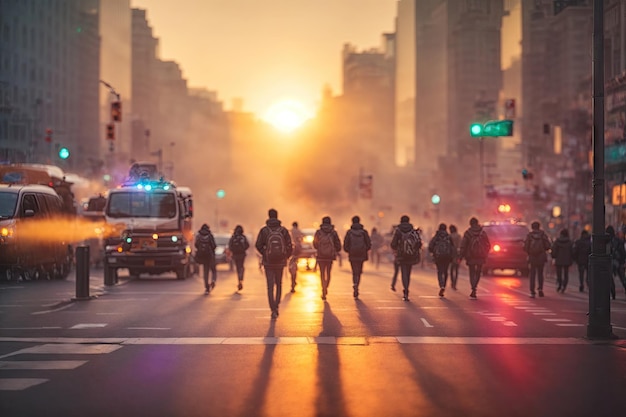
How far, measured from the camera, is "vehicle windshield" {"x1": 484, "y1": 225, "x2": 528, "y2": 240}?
41.1 meters

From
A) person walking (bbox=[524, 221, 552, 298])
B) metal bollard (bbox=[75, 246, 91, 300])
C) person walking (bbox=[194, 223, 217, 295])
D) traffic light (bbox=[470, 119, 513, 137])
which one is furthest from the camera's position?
traffic light (bbox=[470, 119, 513, 137])

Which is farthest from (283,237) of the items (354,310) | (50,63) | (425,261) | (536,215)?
(50,63)

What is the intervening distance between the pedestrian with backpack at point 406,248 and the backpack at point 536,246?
3.60 m

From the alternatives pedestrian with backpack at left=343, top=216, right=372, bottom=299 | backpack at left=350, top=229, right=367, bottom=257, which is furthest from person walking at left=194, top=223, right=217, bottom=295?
backpack at left=350, top=229, right=367, bottom=257

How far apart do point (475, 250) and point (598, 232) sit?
10777 mm

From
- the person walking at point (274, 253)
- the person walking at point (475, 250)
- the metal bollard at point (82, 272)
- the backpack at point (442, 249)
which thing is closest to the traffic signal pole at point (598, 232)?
the person walking at point (274, 253)

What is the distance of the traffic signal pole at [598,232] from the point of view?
1688 cm

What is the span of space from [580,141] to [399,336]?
103808 mm

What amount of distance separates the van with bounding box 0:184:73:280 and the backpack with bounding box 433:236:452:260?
10796mm

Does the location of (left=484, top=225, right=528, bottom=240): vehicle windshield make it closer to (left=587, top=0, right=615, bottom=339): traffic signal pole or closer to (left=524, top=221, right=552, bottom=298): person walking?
(left=524, top=221, right=552, bottom=298): person walking

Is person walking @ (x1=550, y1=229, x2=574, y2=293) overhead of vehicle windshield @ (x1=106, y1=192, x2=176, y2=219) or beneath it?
beneath

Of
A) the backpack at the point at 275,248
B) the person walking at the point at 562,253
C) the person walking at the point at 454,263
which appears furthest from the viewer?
the person walking at the point at 454,263

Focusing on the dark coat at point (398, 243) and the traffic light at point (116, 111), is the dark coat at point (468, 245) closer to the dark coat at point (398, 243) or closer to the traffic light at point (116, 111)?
the dark coat at point (398, 243)

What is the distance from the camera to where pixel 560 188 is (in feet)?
406
